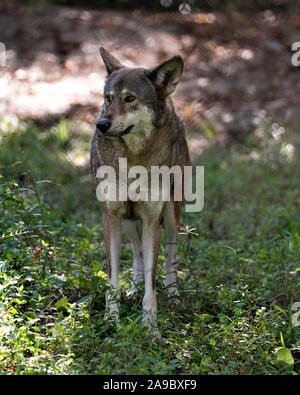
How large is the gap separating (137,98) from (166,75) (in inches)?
14.8

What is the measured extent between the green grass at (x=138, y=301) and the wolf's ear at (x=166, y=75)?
4.29 feet

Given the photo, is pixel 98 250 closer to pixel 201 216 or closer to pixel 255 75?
pixel 201 216

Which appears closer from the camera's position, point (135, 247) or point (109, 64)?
point (109, 64)

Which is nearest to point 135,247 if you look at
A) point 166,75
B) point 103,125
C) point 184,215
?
point 103,125

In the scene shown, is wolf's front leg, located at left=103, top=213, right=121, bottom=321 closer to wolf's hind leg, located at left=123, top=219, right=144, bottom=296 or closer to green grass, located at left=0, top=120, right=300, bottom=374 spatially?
green grass, located at left=0, top=120, right=300, bottom=374

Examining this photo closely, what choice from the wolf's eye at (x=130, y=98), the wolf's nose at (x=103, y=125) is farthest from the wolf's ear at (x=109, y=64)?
the wolf's nose at (x=103, y=125)

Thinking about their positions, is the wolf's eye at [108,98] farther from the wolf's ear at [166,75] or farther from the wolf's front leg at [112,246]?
the wolf's front leg at [112,246]

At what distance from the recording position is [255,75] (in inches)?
471

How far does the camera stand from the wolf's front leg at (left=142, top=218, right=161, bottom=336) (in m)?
4.50

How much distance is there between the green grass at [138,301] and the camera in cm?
371

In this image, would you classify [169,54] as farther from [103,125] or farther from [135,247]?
[103,125]

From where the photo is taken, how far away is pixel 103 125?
4336 millimetres

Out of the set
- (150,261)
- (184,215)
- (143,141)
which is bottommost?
(150,261)

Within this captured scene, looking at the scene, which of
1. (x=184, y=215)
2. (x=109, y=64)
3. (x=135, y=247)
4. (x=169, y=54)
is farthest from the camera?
(x=169, y=54)
